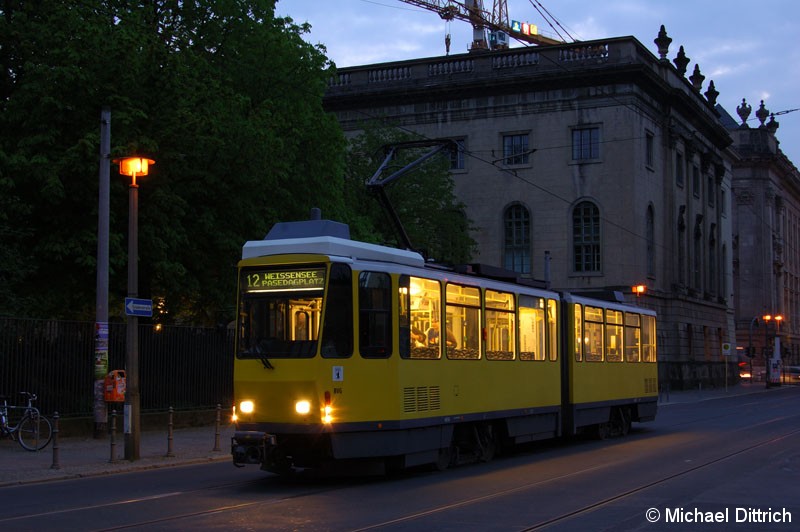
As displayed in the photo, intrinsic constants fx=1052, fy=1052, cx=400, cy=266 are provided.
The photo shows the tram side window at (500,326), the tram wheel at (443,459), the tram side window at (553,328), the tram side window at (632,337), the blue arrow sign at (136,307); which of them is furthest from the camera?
the tram side window at (632,337)

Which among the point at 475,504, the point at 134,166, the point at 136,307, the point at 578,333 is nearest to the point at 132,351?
the point at 136,307

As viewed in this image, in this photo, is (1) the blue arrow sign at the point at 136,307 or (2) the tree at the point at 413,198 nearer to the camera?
(1) the blue arrow sign at the point at 136,307

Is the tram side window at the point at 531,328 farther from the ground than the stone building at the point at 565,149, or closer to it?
closer to it

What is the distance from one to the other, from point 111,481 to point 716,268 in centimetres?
6116

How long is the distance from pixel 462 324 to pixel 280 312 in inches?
136

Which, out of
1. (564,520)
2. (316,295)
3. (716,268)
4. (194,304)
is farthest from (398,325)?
(716,268)

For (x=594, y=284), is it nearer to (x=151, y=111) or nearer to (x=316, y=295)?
(x=151, y=111)

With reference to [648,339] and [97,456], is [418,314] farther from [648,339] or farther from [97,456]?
[648,339]

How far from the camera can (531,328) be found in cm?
1961

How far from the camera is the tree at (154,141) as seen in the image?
23.8m

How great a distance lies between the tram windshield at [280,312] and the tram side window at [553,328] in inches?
280

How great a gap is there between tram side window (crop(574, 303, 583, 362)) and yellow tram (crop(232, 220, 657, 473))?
356 centimetres

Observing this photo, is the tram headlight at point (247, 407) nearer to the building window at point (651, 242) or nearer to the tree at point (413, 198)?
the tree at point (413, 198)

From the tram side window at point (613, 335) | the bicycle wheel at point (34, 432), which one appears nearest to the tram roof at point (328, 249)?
the bicycle wheel at point (34, 432)
